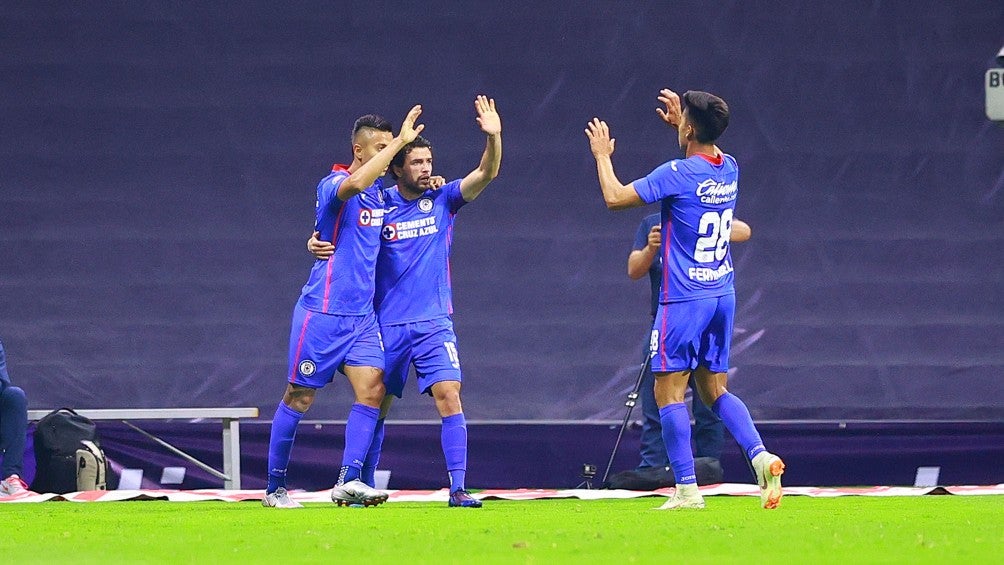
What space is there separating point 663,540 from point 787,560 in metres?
0.78

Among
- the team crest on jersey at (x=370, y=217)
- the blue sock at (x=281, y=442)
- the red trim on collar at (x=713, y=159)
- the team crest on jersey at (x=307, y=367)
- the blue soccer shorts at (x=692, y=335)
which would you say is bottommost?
the blue sock at (x=281, y=442)

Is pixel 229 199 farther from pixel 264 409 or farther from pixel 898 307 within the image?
pixel 898 307

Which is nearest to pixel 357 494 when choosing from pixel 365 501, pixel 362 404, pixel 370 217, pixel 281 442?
pixel 365 501

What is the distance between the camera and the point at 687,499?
7301mm

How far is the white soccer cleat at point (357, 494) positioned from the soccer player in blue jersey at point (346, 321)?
0.07m

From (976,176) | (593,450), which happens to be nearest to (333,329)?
(593,450)

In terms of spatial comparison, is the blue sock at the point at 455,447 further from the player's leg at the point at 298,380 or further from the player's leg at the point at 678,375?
the player's leg at the point at 678,375

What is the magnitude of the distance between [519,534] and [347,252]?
100 inches

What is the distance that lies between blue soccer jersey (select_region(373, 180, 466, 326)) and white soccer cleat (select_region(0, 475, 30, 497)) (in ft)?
9.67

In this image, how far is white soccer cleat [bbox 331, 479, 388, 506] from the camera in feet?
25.1

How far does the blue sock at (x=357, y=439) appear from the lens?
305 inches

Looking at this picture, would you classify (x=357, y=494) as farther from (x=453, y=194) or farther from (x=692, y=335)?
(x=692, y=335)

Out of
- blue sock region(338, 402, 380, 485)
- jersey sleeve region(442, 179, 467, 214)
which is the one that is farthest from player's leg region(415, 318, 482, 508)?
jersey sleeve region(442, 179, 467, 214)

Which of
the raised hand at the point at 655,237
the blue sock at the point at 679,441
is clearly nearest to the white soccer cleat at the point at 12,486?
the raised hand at the point at 655,237
